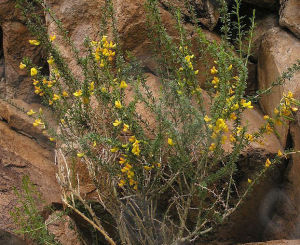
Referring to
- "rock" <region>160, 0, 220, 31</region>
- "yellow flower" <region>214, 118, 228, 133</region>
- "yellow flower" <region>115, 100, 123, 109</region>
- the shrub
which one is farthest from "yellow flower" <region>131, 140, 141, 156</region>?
"rock" <region>160, 0, 220, 31</region>

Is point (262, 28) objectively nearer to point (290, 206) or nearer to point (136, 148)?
point (290, 206)

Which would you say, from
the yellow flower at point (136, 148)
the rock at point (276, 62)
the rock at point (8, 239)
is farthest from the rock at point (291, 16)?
the rock at point (8, 239)

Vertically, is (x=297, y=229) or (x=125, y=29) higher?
(x=125, y=29)

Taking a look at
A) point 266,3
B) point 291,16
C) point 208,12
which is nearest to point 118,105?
point 208,12

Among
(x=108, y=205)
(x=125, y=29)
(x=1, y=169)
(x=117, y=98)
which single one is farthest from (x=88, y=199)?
(x=125, y=29)

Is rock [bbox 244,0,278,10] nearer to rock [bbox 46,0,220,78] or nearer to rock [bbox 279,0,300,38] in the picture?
rock [bbox 279,0,300,38]

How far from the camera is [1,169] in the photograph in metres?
3.09

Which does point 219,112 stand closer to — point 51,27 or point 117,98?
point 117,98

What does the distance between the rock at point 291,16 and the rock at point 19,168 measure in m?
2.24

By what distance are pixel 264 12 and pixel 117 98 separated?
1.94 metres

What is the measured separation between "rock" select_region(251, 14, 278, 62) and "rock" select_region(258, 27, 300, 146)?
66 millimetres

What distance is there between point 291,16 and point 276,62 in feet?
1.25

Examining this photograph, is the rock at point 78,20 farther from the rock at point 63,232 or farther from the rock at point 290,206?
the rock at point 290,206

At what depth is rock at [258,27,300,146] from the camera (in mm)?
2743
